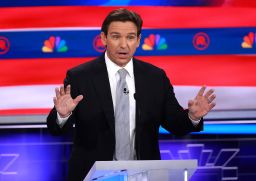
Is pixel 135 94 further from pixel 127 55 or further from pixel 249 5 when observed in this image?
pixel 249 5

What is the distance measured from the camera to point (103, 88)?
319 cm

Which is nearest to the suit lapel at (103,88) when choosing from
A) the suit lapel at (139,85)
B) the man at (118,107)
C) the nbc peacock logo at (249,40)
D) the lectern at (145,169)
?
the man at (118,107)

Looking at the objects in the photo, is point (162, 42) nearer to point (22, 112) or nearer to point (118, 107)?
point (22, 112)

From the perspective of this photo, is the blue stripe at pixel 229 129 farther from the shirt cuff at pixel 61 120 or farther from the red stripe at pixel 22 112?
the shirt cuff at pixel 61 120

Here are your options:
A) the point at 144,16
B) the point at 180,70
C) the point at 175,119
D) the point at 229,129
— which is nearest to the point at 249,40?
the point at 180,70

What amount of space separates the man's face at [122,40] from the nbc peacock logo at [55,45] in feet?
3.87

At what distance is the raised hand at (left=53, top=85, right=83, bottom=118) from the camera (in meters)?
2.94

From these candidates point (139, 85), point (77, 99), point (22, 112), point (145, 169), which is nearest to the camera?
→ point (145, 169)

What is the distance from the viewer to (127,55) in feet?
10.6

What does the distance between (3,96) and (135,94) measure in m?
1.45

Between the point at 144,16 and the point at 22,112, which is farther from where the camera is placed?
the point at 144,16

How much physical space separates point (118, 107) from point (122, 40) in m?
0.33

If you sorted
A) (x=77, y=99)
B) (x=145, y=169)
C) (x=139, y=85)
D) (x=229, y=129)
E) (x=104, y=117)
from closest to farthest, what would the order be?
1. (x=145, y=169)
2. (x=77, y=99)
3. (x=104, y=117)
4. (x=139, y=85)
5. (x=229, y=129)

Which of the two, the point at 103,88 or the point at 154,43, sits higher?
the point at 154,43
